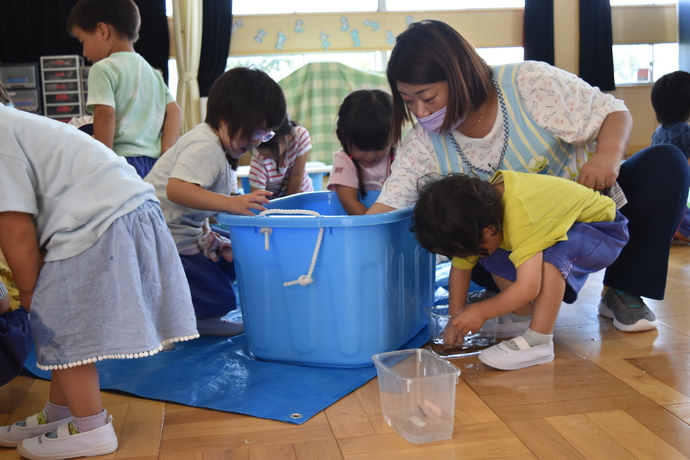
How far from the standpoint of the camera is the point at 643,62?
548 cm

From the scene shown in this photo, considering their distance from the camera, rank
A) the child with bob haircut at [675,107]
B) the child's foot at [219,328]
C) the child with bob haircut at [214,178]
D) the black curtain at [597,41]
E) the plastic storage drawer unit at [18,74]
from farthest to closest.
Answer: the black curtain at [597,41]
the plastic storage drawer unit at [18,74]
the child with bob haircut at [675,107]
the child's foot at [219,328]
the child with bob haircut at [214,178]

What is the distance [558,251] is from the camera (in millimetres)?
1199

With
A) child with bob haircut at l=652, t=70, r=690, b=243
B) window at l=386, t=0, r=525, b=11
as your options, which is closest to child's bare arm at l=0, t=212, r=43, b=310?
child with bob haircut at l=652, t=70, r=690, b=243

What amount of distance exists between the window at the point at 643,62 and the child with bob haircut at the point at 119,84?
4.81 metres

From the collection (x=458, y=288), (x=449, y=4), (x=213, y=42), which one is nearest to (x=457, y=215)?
(x=458, y=288)

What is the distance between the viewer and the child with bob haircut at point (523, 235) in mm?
1134

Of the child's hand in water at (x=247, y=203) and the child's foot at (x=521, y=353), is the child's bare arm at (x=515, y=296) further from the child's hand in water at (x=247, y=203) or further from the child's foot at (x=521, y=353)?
the child's hand in water at (x=247, y=203)

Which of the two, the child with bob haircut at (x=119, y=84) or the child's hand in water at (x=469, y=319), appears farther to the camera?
the child with bob haircut at (x=119, y=84)

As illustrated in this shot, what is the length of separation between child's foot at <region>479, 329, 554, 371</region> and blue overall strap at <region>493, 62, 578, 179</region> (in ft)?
1.26

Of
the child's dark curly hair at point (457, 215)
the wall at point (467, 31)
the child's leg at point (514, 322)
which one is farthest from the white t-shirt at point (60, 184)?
the wall at point (467, 31)

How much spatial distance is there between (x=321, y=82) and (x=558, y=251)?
3.26 meters

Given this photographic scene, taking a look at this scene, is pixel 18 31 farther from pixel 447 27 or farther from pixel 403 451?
pixel 403 451

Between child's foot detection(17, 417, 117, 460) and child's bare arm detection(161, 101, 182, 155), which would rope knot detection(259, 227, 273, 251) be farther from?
child's bare arm detection(161, 101, 182, 155)

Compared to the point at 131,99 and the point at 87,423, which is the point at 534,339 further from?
the point at 131,99
